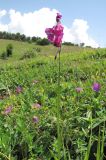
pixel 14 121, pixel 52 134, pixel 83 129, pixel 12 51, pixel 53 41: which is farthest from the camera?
pixel 12 51

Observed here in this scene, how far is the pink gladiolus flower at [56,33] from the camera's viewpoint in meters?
1.75

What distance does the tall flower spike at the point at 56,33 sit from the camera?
1749 millimetres

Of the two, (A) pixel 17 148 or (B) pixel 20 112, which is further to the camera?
(B) pixel 20 112

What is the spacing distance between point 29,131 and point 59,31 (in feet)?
6.17

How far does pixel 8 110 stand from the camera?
4.05 meters

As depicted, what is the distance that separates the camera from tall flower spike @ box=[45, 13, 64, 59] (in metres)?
1.75

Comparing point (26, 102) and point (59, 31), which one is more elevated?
point (59, 31)

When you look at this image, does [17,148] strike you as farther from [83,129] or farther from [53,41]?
[53,41]

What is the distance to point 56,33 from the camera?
1.83m

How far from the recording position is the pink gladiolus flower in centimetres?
175

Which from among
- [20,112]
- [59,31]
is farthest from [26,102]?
[59,31]

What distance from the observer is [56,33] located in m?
1.83

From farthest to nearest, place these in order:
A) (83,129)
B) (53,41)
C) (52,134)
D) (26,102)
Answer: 1. (26,102)
2. (52,134)
3. (83,129)
4. (53,41)

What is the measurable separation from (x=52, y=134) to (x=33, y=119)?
0.22 meters
